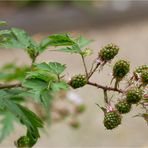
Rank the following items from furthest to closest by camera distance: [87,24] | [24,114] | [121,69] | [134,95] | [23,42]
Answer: [87,24], [23,42], [24,114], [121,69], [134,95]

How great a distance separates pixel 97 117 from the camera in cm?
522

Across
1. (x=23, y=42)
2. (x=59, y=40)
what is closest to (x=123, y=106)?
(x=59, y=40)

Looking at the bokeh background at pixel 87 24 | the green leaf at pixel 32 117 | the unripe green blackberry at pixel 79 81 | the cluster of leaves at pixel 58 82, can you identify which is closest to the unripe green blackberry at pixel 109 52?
the cluster of leaves at pixel 58 82

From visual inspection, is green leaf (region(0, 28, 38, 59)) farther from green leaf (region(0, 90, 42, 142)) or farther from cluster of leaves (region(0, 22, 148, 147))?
green leaf (region(0, 90, 42, 142))

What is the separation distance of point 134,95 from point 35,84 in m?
0.25

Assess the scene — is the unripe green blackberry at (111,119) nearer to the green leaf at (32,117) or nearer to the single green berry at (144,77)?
the single green berry at (144,77)

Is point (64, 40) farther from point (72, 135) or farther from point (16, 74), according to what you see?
point (72, 135)

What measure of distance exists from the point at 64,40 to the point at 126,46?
4.84m

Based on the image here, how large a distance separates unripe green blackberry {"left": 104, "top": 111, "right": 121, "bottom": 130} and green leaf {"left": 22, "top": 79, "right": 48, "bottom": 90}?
0.57ft

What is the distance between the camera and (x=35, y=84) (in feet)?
5.32

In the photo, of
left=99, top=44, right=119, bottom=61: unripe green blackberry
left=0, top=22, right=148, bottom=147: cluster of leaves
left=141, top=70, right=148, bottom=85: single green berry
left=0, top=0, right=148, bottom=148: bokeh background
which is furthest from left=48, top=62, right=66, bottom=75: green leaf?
left=0, top=0, right=148, bottom=148: bokeh background

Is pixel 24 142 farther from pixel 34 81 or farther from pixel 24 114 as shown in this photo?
pixel 34 81

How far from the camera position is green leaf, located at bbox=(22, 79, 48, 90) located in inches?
63.6

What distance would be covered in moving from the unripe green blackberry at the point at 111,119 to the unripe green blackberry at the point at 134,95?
6cm
